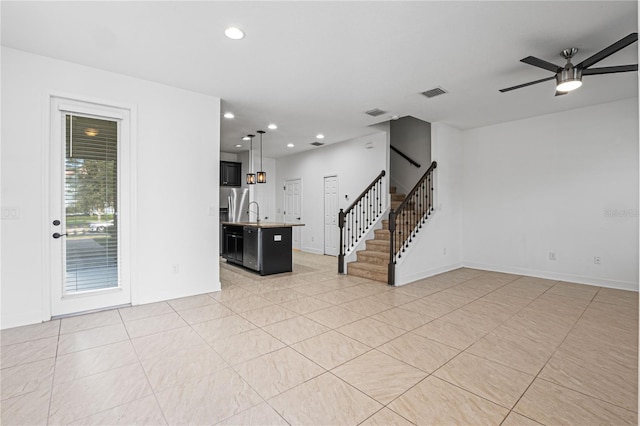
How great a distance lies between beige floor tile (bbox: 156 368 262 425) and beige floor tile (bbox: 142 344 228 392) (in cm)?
8

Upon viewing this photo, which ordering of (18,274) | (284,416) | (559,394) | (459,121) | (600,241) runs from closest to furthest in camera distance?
1. (284,416)
2. (559,394)
3. (18,274)
4. (600,241)
5. (459,121)

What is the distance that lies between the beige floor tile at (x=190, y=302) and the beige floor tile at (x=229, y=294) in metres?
0.10

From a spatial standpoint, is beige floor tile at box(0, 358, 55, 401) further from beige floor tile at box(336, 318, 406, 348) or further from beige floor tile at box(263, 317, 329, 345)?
beige floor tile at box(336, 318, 406, 348)

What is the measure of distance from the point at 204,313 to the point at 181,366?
123 centimetres

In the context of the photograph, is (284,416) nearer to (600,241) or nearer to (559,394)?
(559,394)

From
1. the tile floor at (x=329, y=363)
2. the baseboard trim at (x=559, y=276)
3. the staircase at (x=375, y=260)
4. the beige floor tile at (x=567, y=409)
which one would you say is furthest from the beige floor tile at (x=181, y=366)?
the baseboard trim at (x=559, y=276)

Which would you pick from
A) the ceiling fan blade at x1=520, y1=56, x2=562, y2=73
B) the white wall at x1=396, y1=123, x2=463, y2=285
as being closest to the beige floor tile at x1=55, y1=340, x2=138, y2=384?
the white wall at x1=396, y1=123, x2=463, y2=285

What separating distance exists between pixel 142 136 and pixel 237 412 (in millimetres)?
3453

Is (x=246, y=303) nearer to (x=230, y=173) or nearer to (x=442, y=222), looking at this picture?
(x=442, y=222)

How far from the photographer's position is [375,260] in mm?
5770

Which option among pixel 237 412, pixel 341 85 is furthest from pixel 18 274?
pixel 341 85

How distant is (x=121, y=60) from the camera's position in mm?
3438

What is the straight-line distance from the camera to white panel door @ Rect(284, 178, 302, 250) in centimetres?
932

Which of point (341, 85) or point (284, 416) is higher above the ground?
point (341, 85)
